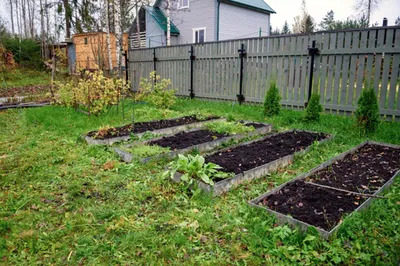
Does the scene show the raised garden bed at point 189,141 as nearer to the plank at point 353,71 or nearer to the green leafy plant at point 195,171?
the green leafy plant at point 195,171

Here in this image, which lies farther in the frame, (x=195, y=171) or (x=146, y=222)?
(x=195, y=171)

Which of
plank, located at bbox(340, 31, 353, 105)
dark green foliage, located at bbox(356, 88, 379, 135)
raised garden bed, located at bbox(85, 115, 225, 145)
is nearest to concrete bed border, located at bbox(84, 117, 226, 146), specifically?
raised garden bed, located at bbox(85, 115, 225, 145)

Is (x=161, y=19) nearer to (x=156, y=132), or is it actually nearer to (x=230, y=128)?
(x=156, y=132)

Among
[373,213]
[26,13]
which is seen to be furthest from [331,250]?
[26,13]

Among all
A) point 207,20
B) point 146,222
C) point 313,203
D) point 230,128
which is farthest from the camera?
point 207,20

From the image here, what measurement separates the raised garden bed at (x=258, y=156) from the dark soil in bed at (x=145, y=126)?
6.48 ft

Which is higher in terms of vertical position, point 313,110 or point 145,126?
point 313,110

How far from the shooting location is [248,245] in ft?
7.33

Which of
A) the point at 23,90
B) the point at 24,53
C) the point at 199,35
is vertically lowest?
the point at 23,90

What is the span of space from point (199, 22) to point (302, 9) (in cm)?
2240

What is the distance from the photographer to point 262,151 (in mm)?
4227

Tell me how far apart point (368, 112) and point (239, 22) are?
16.6 metres

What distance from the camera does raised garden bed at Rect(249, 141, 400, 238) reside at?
8.07 ft

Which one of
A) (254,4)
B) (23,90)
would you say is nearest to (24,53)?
(23,90)
